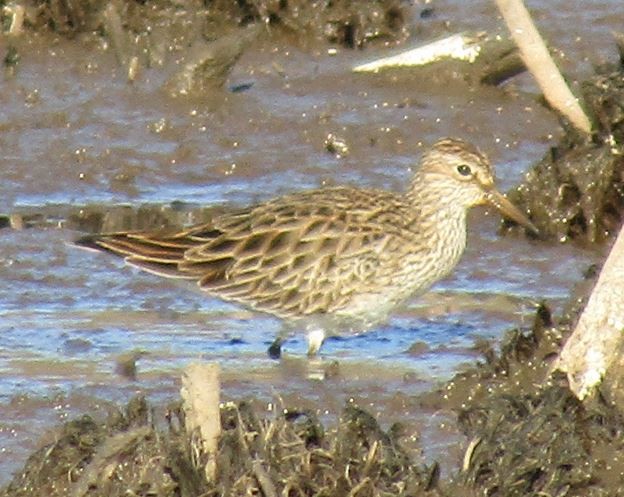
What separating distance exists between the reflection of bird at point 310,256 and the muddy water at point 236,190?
25 cm

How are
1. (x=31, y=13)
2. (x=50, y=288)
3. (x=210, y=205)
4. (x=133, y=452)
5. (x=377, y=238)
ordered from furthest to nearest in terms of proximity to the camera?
(x=31, y=13) → (x=210, y=205) → (x=50, y=288) → (x=377, y=238) → (x=133, y=452)

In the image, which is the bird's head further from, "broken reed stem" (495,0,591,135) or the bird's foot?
the bird's foot

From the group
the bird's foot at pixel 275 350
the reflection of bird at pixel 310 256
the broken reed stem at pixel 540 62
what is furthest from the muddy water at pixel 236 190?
the broken reed stem at pixel 540 62

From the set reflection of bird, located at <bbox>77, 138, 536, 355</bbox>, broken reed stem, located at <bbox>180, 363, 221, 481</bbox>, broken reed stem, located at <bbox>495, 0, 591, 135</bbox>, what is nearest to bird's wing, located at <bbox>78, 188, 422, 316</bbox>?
reflection of bird, located at <bbox>77, 138, 536, 355</bbox>

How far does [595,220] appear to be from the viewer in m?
9.55

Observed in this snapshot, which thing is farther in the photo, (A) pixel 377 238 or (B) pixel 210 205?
(B) pixel 210 205

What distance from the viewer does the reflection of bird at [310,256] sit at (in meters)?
8.16

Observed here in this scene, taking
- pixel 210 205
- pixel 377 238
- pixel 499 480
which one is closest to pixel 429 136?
pixel 210 205

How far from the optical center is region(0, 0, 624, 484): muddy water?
7888 millimetres

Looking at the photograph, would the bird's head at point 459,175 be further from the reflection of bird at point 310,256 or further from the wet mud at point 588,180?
the wet mud at point 588,180

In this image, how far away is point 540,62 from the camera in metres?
9.03

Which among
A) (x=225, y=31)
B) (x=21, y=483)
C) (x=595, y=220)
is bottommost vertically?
(x=21, y=483)

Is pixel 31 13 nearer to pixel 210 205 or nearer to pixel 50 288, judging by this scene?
pixel 210 205

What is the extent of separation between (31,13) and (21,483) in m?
6.14
